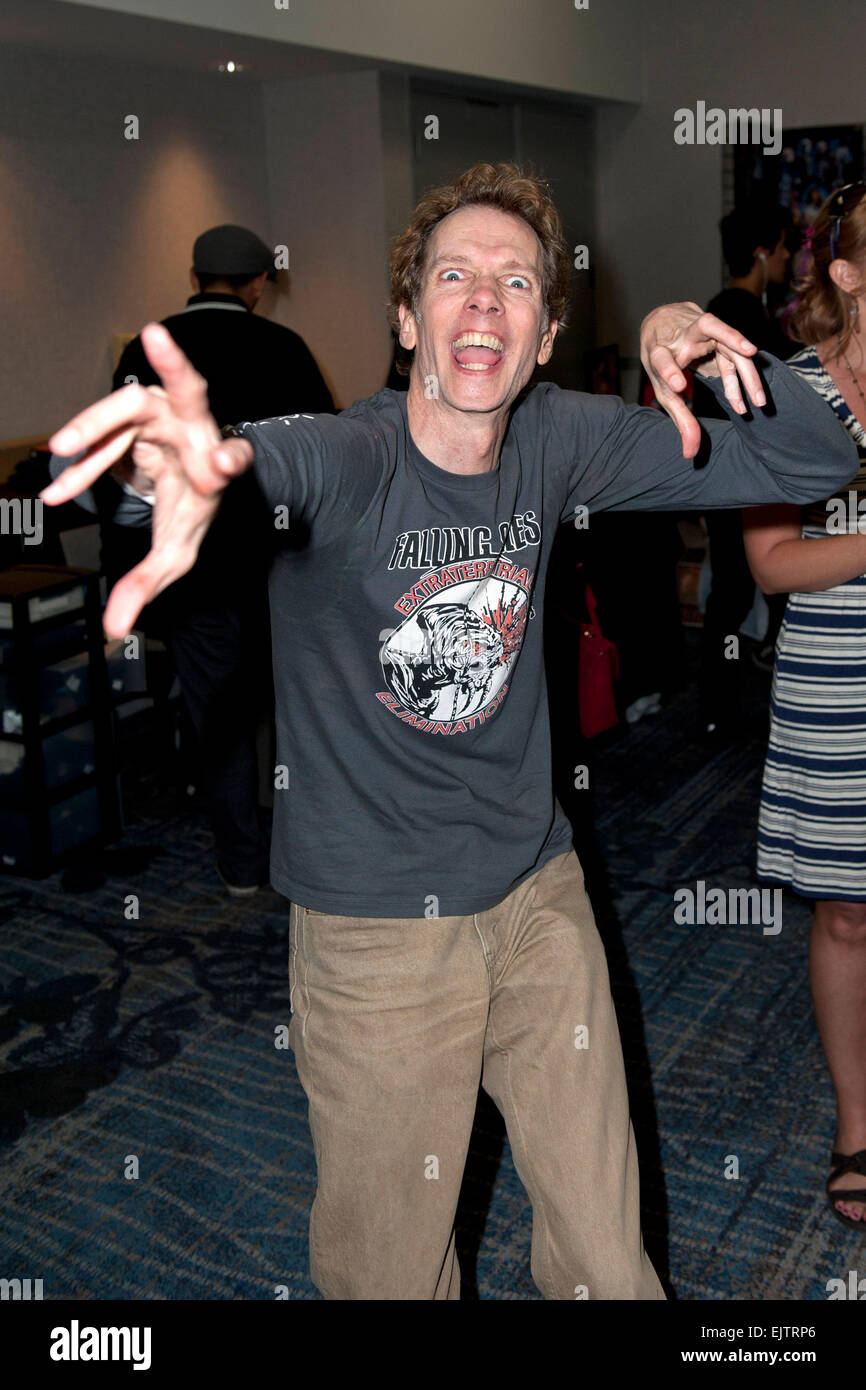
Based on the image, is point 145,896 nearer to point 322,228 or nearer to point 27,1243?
point 27,1243

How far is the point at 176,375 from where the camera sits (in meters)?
1.05

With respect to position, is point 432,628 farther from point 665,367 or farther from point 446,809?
point 665,367

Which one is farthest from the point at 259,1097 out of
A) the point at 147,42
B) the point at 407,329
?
the point at 147,42

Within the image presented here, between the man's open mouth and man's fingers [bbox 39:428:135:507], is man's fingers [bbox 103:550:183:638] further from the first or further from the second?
the man's open mouth

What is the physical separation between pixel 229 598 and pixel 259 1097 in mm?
1311

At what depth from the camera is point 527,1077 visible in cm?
163

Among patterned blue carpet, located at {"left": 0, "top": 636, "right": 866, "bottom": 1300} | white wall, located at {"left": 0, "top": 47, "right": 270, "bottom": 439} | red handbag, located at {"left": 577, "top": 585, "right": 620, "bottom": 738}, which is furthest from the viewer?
white wall, located at {"left": 0, "top": 47, "right": 270, "bottom": 439}

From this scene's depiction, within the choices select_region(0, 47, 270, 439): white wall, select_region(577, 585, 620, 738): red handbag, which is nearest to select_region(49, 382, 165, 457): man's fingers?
select_region(577, 585, 620, 738): red handbag

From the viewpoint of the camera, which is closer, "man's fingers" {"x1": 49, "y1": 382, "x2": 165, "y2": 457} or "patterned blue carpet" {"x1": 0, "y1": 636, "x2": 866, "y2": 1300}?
"man's fingers" {"x1": 49, "y1": 382, "x2": 165, "y2": 457}

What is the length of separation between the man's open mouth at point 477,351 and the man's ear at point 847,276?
777 mm

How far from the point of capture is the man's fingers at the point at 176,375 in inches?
38.9

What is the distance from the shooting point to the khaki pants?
156cm

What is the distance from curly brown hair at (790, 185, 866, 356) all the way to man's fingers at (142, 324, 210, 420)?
1336mm
